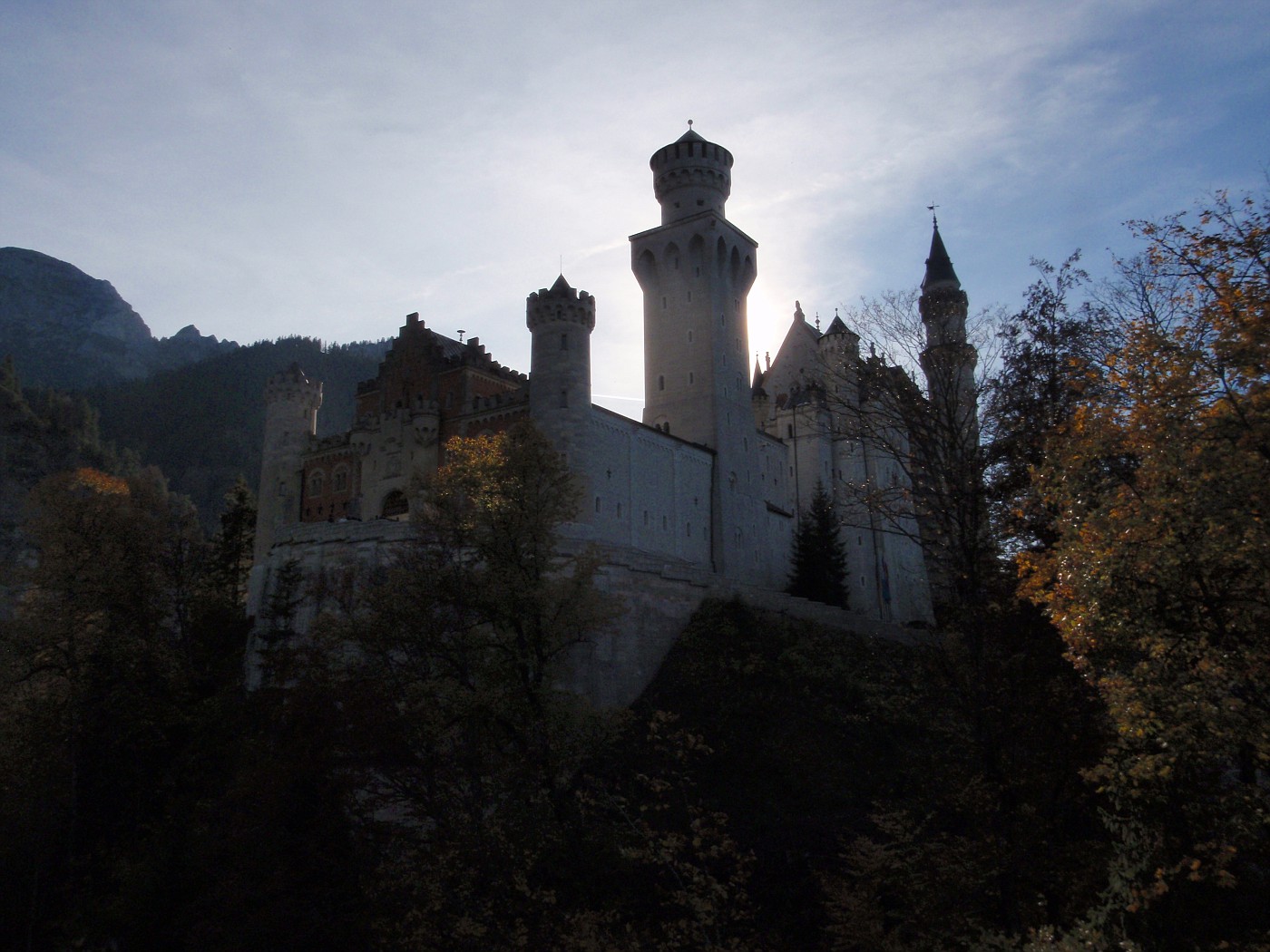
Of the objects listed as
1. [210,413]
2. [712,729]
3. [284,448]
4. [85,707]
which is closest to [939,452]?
[712,729]

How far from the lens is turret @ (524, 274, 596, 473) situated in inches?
1490

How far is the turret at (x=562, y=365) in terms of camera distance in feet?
124

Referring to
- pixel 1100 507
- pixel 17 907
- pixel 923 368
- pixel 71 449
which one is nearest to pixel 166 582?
pixel 17 907

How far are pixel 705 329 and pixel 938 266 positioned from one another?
1834 centimetres

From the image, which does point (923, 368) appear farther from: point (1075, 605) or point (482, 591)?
point (482, 591)

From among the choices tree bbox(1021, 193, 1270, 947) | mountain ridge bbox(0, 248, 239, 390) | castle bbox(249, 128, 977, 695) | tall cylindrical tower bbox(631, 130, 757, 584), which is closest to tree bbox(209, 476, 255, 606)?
castle bbox(249, 128, 977, 695)

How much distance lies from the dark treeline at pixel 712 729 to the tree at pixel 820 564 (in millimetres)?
9444

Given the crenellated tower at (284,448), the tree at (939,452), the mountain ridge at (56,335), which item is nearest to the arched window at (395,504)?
the crenellated tower at (284,448)

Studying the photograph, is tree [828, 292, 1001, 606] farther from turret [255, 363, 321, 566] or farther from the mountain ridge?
the mountain ridge

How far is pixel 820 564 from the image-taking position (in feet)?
150

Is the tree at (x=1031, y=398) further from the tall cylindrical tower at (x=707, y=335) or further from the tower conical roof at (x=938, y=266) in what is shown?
the tower conical roof at (x=938, y=266)

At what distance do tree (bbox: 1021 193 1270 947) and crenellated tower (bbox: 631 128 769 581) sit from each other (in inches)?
1340

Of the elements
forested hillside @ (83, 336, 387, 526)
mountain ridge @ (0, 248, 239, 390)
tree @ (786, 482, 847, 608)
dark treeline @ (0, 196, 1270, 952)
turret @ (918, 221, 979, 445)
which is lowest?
dark treeline @ (0, 196, 1270, 952)

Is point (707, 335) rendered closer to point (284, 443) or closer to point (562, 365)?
point (562, 365)
